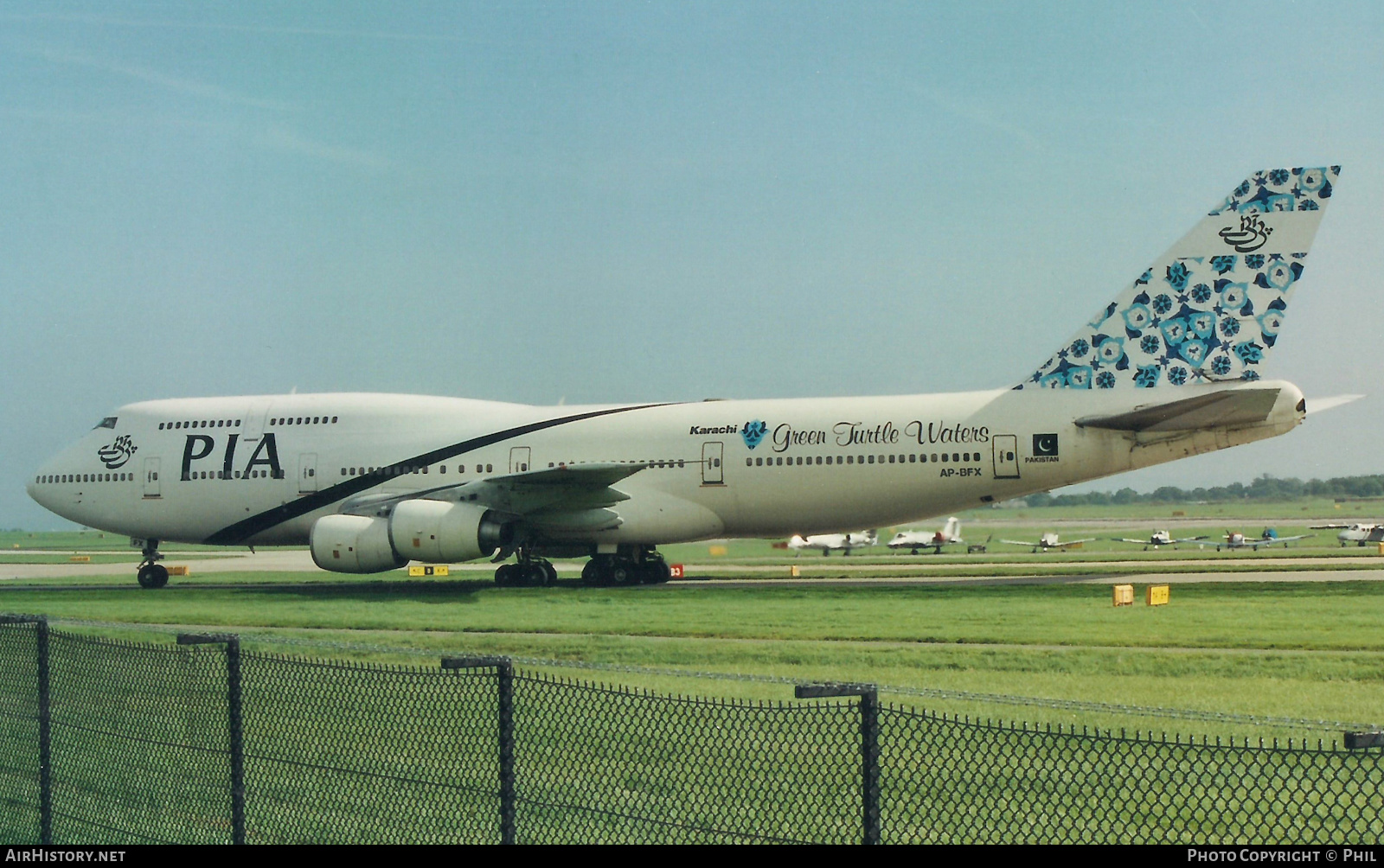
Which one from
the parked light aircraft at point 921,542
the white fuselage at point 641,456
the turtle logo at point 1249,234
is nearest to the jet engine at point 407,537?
the white fuselage at point 641,456

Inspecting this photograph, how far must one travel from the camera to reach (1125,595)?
23141mm

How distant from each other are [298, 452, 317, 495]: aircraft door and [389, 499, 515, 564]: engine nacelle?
14.0 ft

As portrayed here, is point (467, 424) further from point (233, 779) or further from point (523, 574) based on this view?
point (233, 779)

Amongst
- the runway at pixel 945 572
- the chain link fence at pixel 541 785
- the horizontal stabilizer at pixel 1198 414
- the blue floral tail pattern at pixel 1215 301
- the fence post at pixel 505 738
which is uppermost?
the blue floral tail pattern at pixel 1215 301

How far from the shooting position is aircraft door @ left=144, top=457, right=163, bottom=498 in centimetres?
3456

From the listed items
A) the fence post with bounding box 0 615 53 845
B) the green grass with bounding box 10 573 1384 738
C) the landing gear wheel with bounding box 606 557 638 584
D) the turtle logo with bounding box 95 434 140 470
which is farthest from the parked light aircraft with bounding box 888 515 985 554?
the fence post with bounding box 0 615 53 845

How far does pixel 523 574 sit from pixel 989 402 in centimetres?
1173

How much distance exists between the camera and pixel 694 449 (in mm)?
31219

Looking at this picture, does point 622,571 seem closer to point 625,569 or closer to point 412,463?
point 625,569

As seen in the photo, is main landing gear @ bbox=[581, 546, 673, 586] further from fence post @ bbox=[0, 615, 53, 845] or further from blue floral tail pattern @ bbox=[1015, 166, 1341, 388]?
fence post @ bbox=[0, 615, 53, 845]

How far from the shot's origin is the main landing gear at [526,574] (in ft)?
106

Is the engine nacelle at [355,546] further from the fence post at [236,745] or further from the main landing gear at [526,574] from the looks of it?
the fence post at [236,745]

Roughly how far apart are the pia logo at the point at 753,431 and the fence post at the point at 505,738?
24215mm
